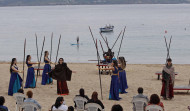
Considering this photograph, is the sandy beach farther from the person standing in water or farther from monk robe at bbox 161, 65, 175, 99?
the person standing in water

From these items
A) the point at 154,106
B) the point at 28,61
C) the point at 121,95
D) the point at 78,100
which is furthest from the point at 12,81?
the point at 154,106

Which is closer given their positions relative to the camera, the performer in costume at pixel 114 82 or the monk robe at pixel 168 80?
the performer in costume at pixel 114 82

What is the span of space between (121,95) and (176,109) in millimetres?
3624

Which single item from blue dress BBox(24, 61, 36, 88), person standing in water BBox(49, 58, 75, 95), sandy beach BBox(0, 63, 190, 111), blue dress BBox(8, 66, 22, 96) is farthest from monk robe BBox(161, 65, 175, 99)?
blue dress BBox(24, 61, 36, 88)

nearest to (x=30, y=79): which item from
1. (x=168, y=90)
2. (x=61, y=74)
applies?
(x=61, y=74)

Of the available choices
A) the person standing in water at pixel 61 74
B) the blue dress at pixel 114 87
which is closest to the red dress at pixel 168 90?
the blue dress at pixel 114 87

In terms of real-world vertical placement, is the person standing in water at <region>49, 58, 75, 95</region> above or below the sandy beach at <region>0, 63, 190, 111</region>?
above

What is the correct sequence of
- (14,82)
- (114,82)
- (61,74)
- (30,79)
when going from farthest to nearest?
1. (30,79)
2. (61,74)
3. (14,82)
4. (114,82)

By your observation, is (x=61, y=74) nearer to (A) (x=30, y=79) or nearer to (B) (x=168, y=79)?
(A) (x=30, y=79)

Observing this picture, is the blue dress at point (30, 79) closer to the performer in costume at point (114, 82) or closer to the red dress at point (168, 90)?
the performer in costume at point (114, 82)

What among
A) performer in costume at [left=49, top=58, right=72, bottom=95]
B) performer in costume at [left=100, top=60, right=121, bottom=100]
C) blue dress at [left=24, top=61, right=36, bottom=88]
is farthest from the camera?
blue dress at [left=24, top=61, right=36, bottom=88]

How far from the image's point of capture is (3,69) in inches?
1139

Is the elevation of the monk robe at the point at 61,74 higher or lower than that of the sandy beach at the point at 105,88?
higher

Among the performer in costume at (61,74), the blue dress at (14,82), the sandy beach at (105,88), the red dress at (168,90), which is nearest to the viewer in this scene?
the sandy beach at (105,88)
